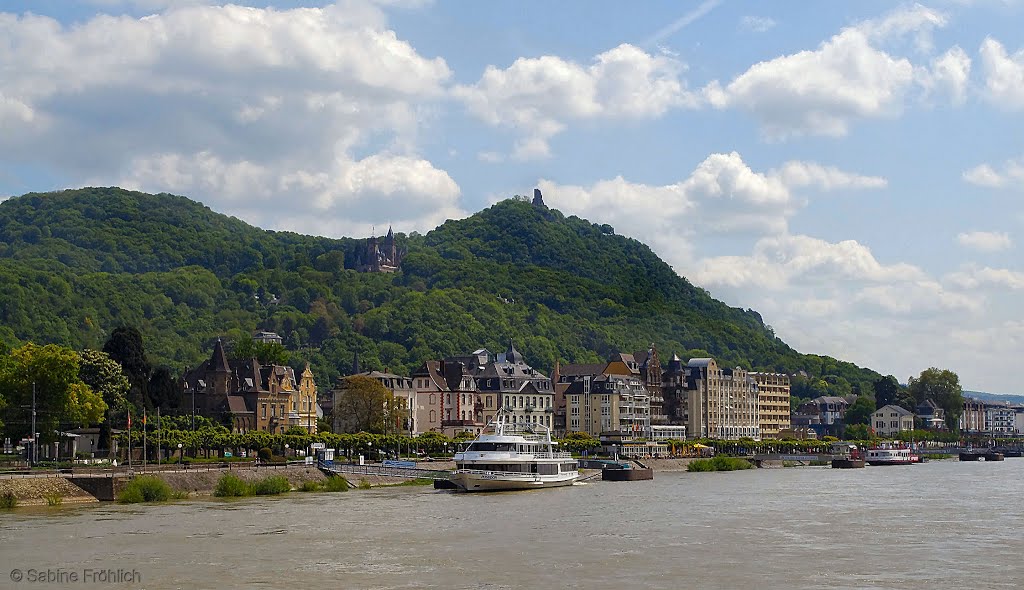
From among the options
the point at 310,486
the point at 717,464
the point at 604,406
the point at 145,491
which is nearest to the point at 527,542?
the point at 145,491

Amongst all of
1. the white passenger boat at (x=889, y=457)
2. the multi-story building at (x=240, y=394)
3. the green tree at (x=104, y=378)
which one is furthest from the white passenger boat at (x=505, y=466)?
the white passenger boat at (x=889, y=457)

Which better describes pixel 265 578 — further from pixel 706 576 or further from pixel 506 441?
pixel 506 441

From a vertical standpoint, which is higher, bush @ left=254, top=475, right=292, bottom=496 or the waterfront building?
the waterfront building

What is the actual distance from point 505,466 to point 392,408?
50870 millimetres

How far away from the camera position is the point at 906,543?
58719 mm

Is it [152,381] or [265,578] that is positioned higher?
[152,381]

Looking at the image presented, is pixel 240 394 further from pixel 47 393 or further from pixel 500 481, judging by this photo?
pixel 500 481

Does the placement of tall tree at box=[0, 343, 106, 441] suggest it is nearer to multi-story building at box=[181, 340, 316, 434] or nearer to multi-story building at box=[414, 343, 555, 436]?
multi-story building at box=[181, 340, 316, 434]

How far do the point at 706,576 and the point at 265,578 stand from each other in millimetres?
16968

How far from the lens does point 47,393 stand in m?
91.4

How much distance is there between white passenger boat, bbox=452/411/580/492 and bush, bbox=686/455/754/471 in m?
46.7

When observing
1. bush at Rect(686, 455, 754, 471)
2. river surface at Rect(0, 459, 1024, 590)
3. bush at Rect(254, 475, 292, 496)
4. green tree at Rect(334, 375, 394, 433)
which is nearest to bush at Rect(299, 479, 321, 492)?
bush at Rect(254, 475, 292, 496)

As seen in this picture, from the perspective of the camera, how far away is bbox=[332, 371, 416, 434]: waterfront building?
15062cm

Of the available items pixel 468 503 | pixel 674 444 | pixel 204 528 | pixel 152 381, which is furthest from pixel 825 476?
pixel 204 528
